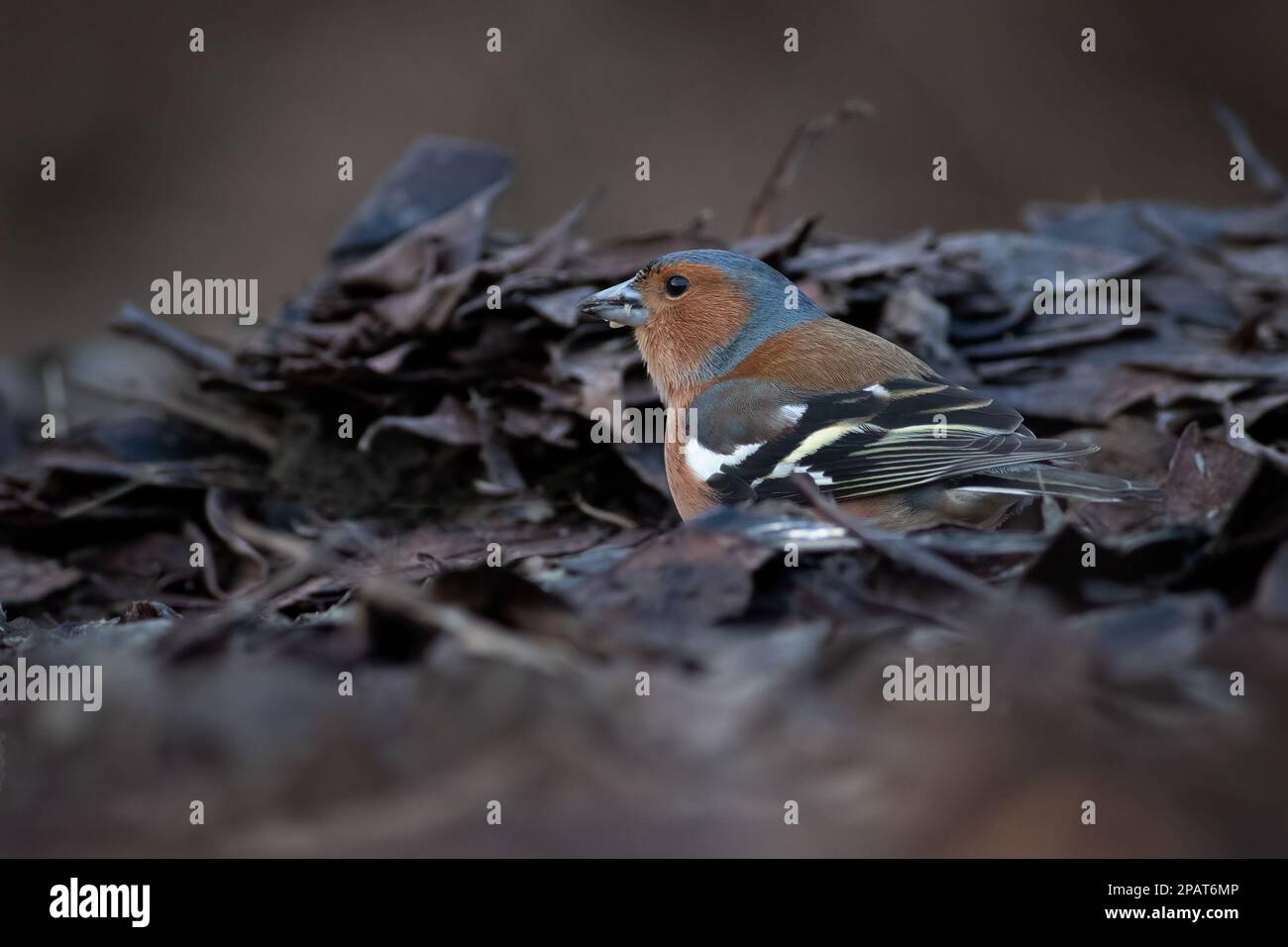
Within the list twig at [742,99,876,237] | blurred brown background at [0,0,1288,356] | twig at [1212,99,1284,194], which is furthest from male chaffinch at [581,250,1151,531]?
blurred brown background at [0,0,1288,356]

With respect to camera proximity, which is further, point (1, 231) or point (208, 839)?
point (1, 231)

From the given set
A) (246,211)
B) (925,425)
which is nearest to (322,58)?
(246,211)

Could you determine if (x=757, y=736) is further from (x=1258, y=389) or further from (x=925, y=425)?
(x=1258, y=389)

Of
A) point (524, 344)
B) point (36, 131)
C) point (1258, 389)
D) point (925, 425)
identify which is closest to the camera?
point (925, 425)

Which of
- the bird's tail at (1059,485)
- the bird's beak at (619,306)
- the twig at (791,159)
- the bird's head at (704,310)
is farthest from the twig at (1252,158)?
the bird's beak at (619,306)

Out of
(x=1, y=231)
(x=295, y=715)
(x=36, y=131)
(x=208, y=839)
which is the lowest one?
(x=208, y=839)

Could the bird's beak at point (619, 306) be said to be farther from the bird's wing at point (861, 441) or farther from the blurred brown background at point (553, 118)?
the blurred brown background at point (553, 118)

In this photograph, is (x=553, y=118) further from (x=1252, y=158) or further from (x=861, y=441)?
(x=861, y=441)

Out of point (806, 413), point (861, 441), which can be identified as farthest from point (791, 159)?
point (861, 441)
